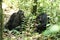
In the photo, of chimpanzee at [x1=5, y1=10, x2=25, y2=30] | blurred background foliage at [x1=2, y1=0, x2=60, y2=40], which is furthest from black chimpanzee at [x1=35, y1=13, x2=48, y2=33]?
chimpanzee at [x1=5, y1=10, x2=25, y2=30]

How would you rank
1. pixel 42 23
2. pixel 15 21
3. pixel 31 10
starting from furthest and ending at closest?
pixel 31 10, pixel 15 21, pixel 42 23

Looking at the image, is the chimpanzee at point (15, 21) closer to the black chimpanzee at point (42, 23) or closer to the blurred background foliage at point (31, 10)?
the blurred background foliage at point (31, 10)

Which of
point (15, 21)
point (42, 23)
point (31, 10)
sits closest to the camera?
point (42, 23)

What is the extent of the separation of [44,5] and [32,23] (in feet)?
2.78

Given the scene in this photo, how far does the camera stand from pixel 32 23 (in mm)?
6121

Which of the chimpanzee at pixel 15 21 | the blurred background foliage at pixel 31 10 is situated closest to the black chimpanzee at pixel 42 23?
the blurred background foliage at pixel 31 10

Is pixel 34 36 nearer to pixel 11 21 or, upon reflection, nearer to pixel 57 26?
pixel 11 21

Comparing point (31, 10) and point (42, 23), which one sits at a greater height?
point (31, 10)

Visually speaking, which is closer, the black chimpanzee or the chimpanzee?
the black chimpanzee

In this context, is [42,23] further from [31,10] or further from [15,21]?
[31,10]

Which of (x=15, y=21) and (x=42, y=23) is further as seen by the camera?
(x=15, y=21)

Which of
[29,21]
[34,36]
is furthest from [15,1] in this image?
[34,36]

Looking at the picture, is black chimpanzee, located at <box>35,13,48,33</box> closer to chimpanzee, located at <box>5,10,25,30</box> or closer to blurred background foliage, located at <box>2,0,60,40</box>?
blurred background foliage, located at <box>2,0,60,40</box>

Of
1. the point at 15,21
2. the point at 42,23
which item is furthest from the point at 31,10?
the point at 42,23
